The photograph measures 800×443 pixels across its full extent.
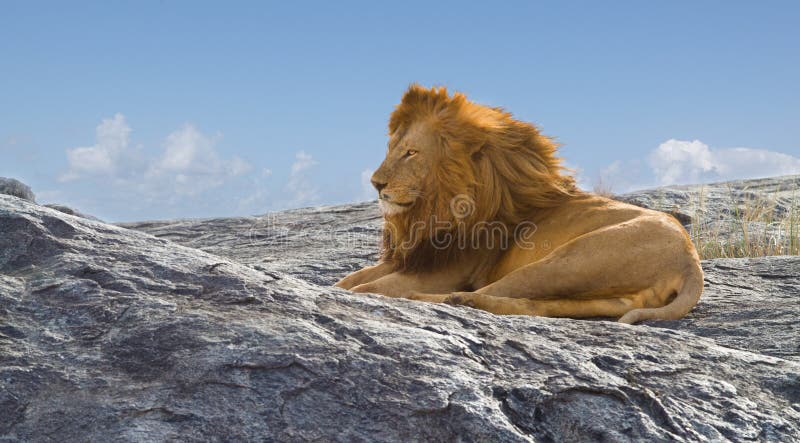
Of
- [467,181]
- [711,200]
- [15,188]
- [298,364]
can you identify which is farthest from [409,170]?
[711,200]

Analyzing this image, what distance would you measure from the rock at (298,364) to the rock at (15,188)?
17.3 ft

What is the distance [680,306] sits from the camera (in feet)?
12.0

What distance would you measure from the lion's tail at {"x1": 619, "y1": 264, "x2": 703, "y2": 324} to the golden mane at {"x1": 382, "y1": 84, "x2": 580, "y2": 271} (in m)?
0.88

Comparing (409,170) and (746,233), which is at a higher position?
(409,170)

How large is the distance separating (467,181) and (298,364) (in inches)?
97.3

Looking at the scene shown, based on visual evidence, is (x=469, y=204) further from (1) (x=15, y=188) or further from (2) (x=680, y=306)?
(1) (x=15, y=188)

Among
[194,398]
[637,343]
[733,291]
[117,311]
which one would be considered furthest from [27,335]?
[733,291]

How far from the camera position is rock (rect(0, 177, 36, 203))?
24.6 feet

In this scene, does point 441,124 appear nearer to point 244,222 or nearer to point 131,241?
point 131,241

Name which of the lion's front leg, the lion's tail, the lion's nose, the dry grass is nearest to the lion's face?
the lion's nose

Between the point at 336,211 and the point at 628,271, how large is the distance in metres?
6.78

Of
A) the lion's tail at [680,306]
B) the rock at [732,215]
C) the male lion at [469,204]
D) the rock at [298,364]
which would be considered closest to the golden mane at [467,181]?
the male lion at [469,204]

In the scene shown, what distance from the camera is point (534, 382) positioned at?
82.7 inches

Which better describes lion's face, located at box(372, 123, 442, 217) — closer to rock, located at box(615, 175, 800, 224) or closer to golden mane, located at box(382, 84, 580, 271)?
golden mane, located at box(382, 84, 580, 271)
